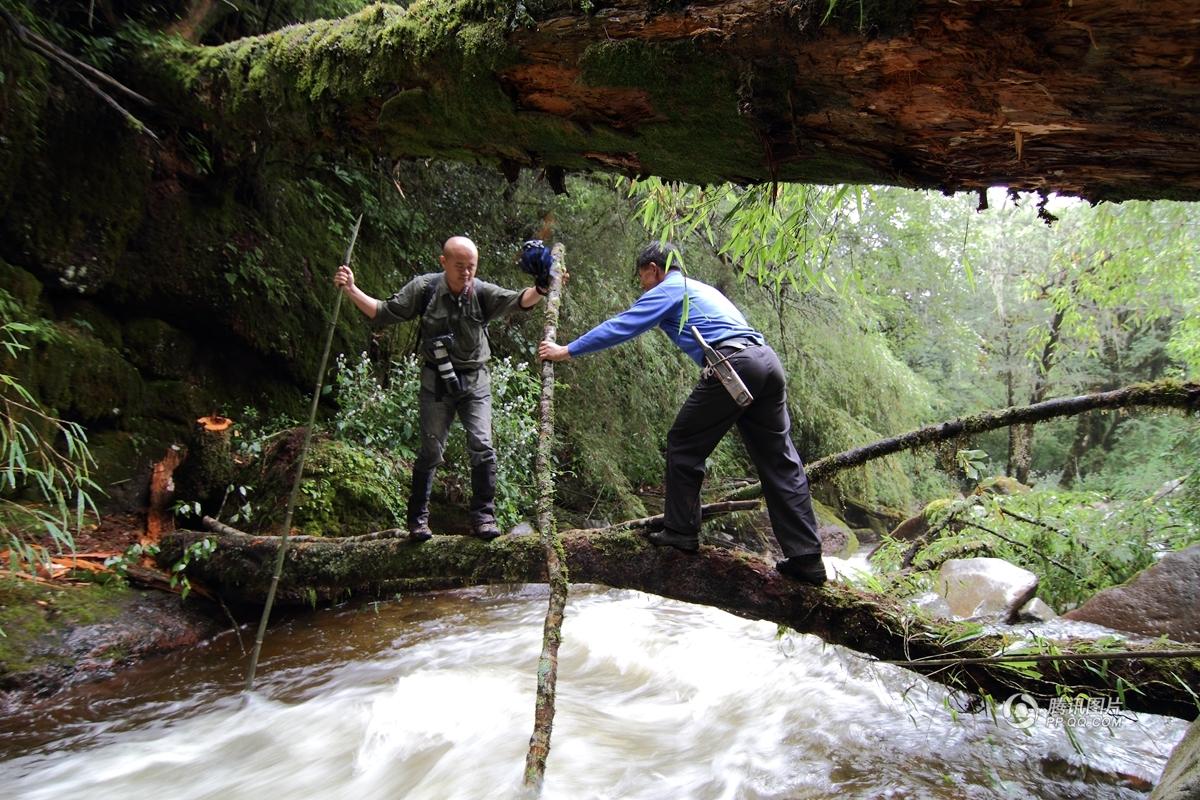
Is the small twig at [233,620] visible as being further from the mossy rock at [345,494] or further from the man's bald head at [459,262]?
the man's bald head at [459,262]

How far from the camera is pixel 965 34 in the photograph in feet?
5.82

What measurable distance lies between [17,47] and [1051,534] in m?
9.09

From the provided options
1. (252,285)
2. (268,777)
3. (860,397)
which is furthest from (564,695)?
(860,397)

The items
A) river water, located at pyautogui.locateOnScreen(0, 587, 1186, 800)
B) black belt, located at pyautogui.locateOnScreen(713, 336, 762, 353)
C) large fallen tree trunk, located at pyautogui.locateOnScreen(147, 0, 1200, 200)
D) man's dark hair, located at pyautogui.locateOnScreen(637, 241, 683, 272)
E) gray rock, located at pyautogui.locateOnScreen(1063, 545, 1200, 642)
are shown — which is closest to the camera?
large fallen tree trunk, located at pyautogui.locateOnScreen(147, 0, 1200, 200)

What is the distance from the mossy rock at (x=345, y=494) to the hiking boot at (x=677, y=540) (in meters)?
2.97

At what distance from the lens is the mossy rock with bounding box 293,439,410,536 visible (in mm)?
5559

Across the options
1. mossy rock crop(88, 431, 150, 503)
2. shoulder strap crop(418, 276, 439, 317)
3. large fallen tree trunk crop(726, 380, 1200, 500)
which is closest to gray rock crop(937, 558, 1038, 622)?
large fallen tree trunk crop(726, 380, 1200, 500)

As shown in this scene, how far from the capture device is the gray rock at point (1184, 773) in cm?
225

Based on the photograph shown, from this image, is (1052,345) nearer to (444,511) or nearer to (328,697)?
(444,511)

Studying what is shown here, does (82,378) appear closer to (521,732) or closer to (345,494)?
(345,494)

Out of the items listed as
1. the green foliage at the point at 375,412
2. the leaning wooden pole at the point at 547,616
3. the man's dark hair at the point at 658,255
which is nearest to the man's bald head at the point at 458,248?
the leaning wooden pole at the point at 547,616

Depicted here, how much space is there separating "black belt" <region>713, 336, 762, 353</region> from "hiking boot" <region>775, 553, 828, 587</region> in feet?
3.73

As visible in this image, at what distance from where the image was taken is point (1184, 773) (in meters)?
2.41

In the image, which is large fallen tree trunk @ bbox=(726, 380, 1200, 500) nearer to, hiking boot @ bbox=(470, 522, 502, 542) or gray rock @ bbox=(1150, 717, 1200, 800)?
gray rock @ bbox=(1150, 717, 1200, 800)
